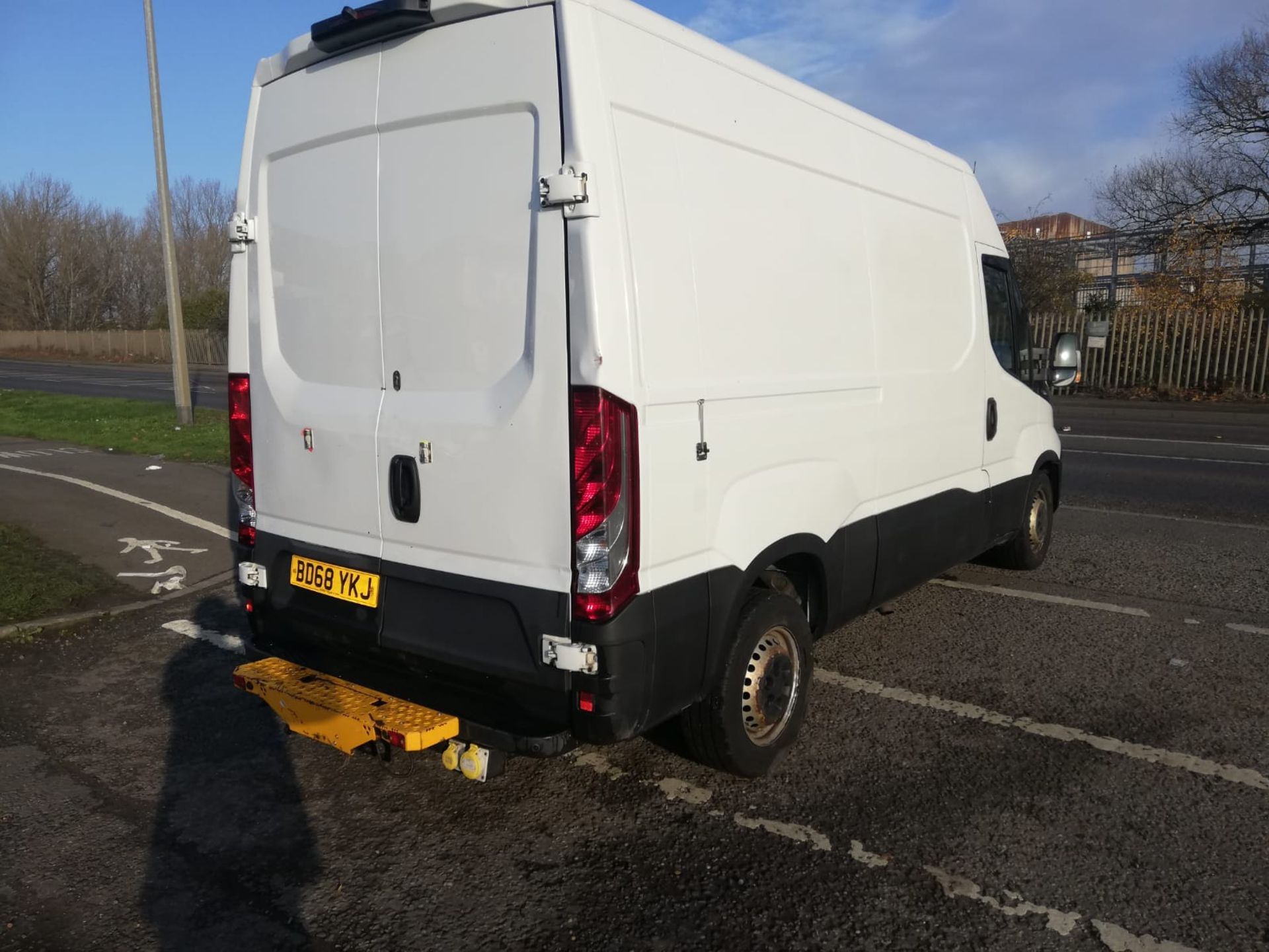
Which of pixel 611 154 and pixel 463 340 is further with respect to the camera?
pixel 463 340

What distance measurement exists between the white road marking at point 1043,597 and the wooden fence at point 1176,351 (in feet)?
52.4

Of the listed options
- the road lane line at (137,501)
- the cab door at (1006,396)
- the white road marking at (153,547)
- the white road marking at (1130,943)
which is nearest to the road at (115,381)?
the road lane line at (137,501)

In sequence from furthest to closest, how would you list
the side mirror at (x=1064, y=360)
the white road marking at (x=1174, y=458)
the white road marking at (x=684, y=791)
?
the white road marking at (x=1174, y=458), the side mirror at (x=1064, y=360), the white road marking at (x=684, y=791)

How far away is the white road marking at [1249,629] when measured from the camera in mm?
5629

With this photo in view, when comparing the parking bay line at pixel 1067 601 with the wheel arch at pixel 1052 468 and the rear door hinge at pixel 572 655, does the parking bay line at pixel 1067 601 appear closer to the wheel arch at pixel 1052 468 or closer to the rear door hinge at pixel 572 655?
the wheel arch at pixel 1052 468

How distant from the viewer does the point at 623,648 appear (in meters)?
3.11

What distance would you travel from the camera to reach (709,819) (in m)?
3.65

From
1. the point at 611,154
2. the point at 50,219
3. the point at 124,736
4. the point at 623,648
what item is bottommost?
the point at 124,736

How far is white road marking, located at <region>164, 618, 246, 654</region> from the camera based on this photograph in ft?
18.4

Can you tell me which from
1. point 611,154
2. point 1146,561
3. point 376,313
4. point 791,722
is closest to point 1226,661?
point 1146,561

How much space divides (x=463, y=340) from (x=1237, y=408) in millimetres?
20528

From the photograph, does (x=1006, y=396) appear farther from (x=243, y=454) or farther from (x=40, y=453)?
(x=40, y=453)

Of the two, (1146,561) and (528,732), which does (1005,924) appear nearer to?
(528,732)

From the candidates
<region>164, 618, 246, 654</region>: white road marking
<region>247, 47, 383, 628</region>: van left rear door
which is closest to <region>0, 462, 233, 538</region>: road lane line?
<region>164, 618, 246, 654</region>: white road marking
